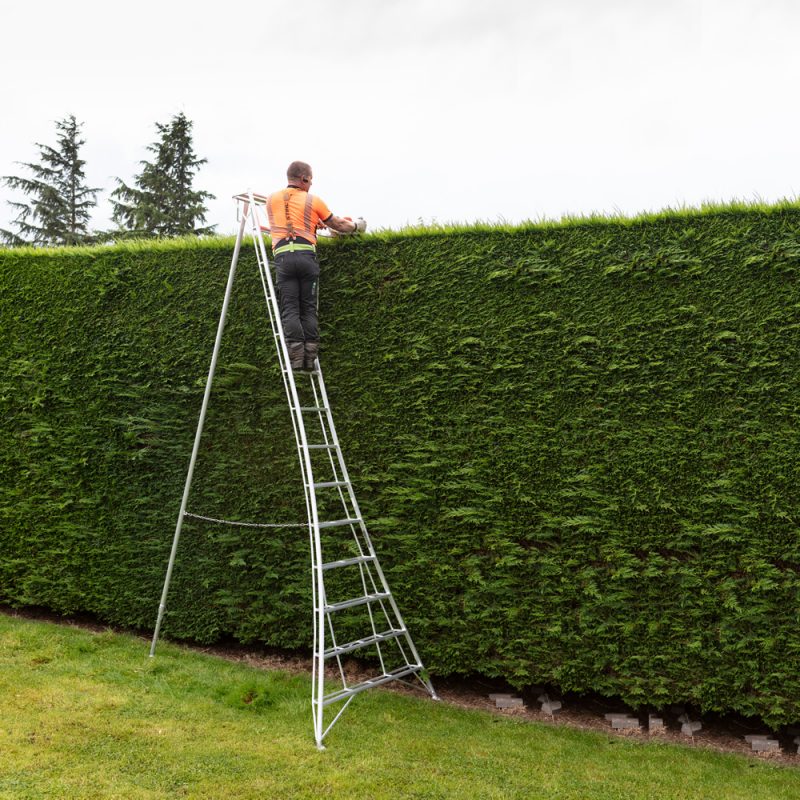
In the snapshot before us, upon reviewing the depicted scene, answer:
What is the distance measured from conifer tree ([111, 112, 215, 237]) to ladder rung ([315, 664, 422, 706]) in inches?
792

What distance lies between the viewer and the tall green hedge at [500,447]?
4660 mm

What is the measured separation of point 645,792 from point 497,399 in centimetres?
259

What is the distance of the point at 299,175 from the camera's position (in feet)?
17.4

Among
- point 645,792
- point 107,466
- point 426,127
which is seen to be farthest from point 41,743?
point 426,127

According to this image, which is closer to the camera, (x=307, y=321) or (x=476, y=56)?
(x=307, y=321)

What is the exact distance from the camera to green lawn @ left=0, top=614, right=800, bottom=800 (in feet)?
12.3

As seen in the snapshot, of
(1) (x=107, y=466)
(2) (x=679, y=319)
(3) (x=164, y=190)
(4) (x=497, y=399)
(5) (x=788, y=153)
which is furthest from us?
(3) (x=164, y=190)

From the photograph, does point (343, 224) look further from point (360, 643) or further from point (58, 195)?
point (58, 195)

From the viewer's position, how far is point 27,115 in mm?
25750

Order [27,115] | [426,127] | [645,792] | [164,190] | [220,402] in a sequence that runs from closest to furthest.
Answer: [645,792] < [220,402] < [426,127] < [164,190] < [27,115]

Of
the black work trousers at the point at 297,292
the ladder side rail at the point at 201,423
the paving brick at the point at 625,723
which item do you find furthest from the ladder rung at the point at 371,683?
the black work trousers at the point at 297,292

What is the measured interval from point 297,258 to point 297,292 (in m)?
0.24

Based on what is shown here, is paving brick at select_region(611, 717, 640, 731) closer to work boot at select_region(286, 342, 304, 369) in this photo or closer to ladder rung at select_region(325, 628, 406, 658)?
ladder rung at select_region(325, 628, 406, 658)

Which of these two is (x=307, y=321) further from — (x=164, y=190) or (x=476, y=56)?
(x=164, y=190)
